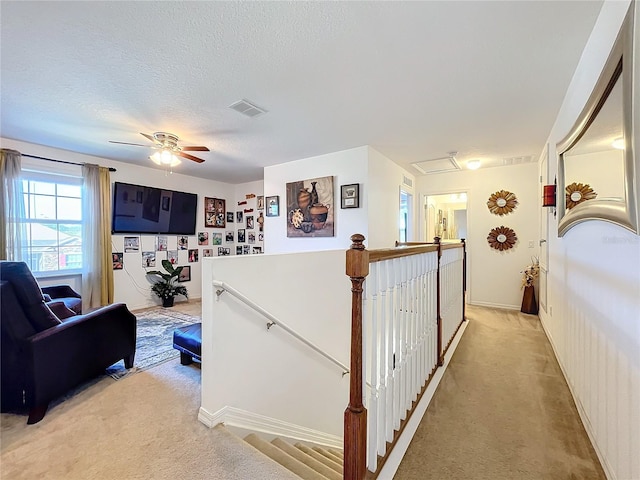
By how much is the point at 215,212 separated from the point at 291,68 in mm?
4794

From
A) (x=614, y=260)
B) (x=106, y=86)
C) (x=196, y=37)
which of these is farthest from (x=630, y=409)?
(x=106, y=86)

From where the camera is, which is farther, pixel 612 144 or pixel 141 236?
pixel 141 236

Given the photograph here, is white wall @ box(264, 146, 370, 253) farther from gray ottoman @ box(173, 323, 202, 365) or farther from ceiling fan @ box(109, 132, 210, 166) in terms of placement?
gray ottoman @ box(173, 323, 202, 365)

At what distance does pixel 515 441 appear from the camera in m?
1.58

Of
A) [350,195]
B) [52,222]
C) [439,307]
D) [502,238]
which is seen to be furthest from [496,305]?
[52,222]

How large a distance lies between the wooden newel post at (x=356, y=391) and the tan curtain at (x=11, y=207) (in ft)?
15.4

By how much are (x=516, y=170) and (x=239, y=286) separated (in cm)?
504

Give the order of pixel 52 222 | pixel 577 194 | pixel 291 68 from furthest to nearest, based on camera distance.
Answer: pixel 52 222 → pixel 291 68 → pixel 577 194

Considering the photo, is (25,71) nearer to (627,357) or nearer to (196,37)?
(196,37)

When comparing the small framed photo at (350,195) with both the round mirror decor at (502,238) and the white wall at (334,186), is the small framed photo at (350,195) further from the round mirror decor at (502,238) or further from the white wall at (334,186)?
the round mirror decor at (502,238)

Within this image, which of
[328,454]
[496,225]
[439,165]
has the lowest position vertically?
[328,454]

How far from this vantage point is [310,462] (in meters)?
1.87

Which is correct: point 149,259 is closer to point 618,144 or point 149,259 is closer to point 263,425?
point 263,425

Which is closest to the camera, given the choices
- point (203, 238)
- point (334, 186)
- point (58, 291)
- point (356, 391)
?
point (356, 391)
